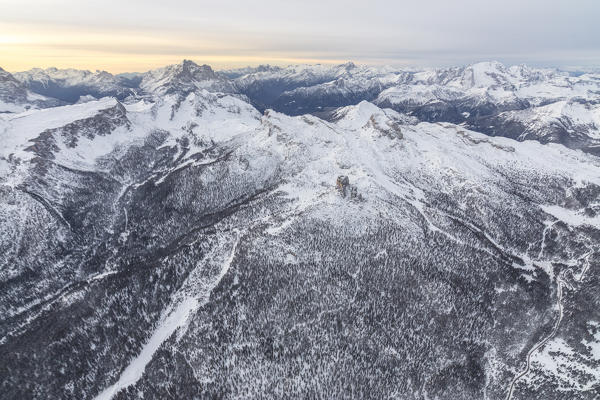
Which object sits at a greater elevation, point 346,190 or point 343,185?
point 343,185

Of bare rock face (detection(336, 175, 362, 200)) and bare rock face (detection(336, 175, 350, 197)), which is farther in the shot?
bare rock face (detection(336, 175, 350, 197))

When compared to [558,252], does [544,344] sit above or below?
below

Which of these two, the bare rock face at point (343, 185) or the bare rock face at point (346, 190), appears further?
the bare rock face at point (343, 185)

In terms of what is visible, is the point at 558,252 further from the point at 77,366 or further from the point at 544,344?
the point at 77,366

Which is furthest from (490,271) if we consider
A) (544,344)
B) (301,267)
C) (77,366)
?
(77,366)

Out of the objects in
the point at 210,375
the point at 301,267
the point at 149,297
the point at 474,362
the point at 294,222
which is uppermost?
the point at 294,222

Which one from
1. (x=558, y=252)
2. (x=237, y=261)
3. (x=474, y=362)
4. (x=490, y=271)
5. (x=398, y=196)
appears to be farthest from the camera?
(x=398, y=196)

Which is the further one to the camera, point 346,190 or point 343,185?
point 346,190

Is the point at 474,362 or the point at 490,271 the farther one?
the point at 490,271

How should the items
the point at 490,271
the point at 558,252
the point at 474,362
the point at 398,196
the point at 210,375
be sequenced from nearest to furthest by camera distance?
the point at 210,375, the point at 474,362, the point at 490,271, the point at 558,252, the point at 398,196
